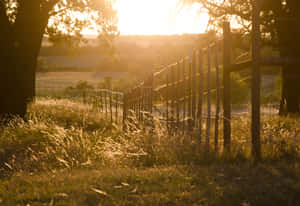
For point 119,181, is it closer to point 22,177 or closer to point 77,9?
point 22,177

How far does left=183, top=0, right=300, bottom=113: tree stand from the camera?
10914 millimetres

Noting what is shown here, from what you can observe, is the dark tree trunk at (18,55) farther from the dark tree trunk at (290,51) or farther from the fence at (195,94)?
the dark tree trunk at (290,51)

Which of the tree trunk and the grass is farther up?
the tree trunk

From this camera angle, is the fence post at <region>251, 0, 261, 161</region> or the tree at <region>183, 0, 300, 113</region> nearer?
the fence post at <region>251, 0, 261, 161</region>

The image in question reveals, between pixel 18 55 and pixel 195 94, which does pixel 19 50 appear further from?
pixel 195 94

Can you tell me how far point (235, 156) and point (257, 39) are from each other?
5.92 ft

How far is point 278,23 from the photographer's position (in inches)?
443

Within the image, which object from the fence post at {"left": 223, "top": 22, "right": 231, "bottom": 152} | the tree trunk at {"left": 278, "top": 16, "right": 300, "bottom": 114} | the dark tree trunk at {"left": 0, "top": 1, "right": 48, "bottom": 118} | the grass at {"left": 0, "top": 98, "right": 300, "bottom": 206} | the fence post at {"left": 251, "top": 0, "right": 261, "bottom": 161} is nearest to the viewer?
the grass at {"left": 0, "top": 98, "right": 300, "bottom": 206}

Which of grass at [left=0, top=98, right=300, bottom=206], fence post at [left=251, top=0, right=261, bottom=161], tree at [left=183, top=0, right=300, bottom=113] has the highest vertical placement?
tree at [left=183, top=0, right=300, bottom=113]

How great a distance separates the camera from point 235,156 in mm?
5504

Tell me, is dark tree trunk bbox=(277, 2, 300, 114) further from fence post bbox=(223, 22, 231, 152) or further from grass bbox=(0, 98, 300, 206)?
grass bbox=(0, 98, 300, 206)

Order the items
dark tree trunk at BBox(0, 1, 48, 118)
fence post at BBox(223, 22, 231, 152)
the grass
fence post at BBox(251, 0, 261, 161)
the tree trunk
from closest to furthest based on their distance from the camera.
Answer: the grass, fence post at BBox(251, 0, 261, 161), fence post at BBox(223, 22, 231, 152), the tree trunk, dark tree trunk at BBox(0, 1, 48, 118)

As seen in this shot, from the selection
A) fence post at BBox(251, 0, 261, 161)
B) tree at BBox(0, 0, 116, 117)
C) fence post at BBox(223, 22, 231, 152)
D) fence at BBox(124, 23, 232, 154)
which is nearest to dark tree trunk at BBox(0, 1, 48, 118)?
tree at BBox(0, 0, 116, 117)

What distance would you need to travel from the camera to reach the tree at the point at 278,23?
430 inches
